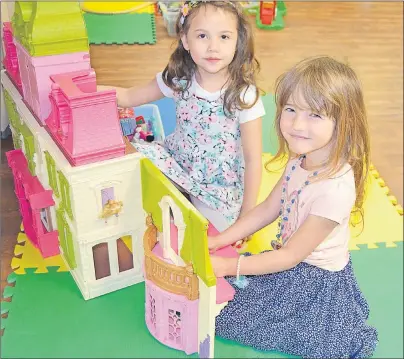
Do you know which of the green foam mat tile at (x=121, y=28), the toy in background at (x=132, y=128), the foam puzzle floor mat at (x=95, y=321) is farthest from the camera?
the green foam mat tile at (x=121, y=28)

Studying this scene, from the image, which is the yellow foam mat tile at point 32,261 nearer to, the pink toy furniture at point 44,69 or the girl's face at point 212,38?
the pink toy furniture at point 44,69

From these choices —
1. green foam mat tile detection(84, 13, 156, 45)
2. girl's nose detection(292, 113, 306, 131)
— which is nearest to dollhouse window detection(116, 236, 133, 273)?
girl's nose detection(292, 113, 306, 131)

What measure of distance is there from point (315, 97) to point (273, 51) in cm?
201

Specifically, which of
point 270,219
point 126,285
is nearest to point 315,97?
point 270,219

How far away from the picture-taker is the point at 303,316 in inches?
50.5

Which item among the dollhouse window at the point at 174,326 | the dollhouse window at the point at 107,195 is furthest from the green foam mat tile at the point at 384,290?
the dollhouse window at the point at 107,195

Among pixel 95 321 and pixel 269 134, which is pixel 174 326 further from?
pixel 269 134

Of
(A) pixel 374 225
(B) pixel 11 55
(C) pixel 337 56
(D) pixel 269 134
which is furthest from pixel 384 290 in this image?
(C) pixel 337 56

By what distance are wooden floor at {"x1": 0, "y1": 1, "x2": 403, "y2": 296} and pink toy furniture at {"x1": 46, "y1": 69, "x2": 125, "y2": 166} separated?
1.71 ft

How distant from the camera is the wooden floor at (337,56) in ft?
6.93

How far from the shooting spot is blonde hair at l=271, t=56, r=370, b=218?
115 cm

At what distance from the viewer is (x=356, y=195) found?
128cm

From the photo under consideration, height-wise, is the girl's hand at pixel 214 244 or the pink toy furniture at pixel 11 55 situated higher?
the pink toy furniture at pixel 11 55

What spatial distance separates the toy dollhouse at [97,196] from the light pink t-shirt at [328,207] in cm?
19
